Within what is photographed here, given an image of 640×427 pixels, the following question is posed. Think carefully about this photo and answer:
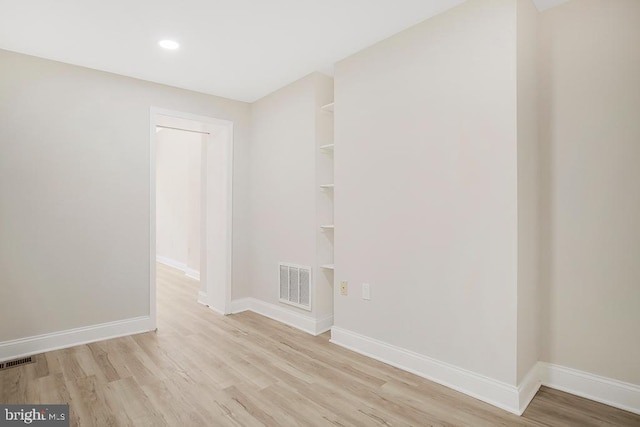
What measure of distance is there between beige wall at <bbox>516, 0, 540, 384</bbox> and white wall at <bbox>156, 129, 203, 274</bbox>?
5.08 metres

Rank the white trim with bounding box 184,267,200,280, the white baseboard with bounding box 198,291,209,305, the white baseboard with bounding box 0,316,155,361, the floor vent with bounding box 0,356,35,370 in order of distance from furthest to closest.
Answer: the white trim with bounding box 184,267,200,280, the white baseboard with bounding box 198,291,209,305, the white baseboard with bounding box 0,316,155,361, the floor vent with bounding box 0,356,35,370

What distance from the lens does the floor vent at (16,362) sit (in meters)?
2.57

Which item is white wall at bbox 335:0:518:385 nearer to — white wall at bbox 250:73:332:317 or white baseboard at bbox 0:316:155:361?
white wall at bbox 250:73:332:317

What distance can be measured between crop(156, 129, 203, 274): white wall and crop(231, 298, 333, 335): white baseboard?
2.24 meters

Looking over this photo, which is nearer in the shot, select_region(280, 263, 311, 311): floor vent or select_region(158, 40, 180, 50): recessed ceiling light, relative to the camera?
select_region(158, 40, 180, 50): recessed ceiling light

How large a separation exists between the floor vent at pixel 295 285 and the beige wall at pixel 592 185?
2000 millimetres

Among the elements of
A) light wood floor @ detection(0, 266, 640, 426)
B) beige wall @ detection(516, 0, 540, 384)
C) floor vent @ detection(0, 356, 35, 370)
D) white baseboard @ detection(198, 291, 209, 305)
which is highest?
beige wall @ detection(516, 0, 540, 384)

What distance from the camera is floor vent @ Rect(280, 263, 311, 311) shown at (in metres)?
3.38

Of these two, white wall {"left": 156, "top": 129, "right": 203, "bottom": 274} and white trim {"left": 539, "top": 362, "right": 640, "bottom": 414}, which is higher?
white wall {"left": 156, "top": 129, "right": 203, "bottom": 274}

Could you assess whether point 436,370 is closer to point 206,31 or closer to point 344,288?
point 344,288

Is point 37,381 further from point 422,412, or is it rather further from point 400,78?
point 400,78

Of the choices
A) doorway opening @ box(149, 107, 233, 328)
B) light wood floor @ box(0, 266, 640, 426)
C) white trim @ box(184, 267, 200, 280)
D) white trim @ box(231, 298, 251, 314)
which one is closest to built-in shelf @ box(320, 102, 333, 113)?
doorway opening @ box(149, 107, 233, 328)

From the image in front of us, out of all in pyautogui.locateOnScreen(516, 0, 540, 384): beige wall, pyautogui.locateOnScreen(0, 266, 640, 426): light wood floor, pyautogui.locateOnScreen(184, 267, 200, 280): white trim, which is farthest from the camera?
pyautogui.locateOnScreen(184, 267, 200, 280): white trim

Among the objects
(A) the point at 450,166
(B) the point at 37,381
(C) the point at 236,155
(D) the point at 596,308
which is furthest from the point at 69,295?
(D) the point at 596,308
